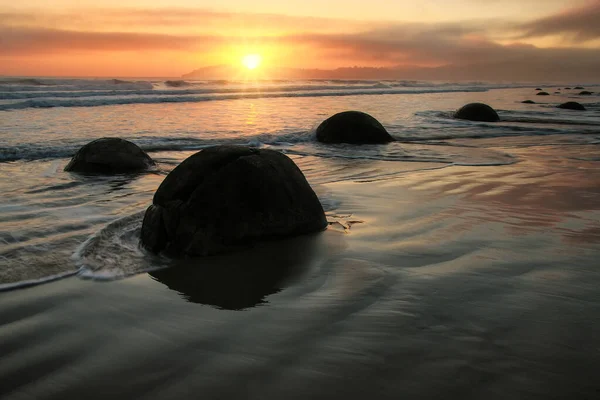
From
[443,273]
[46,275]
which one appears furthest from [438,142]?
[46,275]

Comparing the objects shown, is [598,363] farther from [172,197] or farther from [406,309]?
[172,197]

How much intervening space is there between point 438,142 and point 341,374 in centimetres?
874

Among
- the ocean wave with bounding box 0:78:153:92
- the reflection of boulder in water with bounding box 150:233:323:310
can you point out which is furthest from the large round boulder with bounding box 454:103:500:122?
the ocean wave with bounding box 0:78:153:92

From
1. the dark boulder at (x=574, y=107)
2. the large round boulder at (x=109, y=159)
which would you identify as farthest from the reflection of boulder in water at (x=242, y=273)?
the dark boulder at (x=574, y=107)

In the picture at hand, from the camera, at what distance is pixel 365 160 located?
791 centimetres

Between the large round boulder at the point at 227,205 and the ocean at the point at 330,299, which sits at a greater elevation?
the large round boulder at the point at 227,205

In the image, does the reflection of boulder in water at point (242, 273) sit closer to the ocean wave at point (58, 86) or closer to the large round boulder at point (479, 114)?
the large round boulder at point (479, 114)

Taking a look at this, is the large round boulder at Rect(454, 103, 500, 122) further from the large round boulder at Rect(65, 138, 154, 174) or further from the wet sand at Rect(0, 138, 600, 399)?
the wet sand at Rect(0, 138, 600, 399)

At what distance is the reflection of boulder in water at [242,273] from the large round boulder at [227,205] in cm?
14

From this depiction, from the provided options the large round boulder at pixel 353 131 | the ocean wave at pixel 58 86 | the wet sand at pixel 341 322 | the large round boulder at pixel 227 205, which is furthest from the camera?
the ocean wave at pixel 58 86

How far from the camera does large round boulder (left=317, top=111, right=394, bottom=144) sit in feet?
33.0

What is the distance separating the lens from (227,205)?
3.66 m

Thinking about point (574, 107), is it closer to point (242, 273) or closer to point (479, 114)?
point (479, 114)

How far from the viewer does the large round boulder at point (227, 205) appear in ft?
11.7
